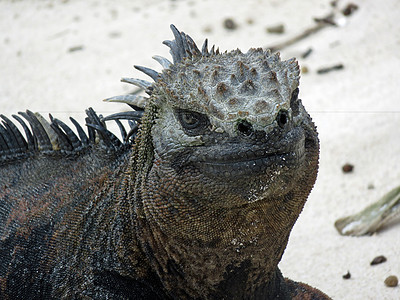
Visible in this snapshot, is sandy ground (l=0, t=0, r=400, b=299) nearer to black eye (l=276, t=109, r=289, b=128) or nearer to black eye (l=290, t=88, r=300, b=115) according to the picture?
black eye (l=290, t=88, r=300, b=115)

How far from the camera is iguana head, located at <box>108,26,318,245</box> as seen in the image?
2.41 m

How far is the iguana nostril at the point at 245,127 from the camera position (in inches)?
93.7

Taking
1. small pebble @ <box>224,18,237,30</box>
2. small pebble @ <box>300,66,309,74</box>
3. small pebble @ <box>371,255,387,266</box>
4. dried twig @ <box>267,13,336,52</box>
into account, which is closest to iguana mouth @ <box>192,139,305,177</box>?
small pebble @ <box>371,255,387,266</box>

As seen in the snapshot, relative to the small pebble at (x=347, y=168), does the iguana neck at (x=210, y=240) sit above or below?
above

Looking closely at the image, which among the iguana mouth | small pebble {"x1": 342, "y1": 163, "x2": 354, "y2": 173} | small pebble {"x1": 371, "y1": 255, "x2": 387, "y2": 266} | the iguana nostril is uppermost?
the iguana nostril

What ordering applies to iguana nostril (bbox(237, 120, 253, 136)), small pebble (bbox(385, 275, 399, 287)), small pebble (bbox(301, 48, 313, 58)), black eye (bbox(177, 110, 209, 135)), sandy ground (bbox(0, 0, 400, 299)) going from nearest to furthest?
iguana nostril (bbox(237, 120, 253, 136)) < black eye (bbox(177, 110, 209, 135)) < small pebble (bbox(385, 275, 399, 287)) < sandy ground (bbox(0, 0, 400, 299)) < small pebble (bbox(301, 48, 313, 58))

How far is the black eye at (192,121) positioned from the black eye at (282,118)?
0.29m

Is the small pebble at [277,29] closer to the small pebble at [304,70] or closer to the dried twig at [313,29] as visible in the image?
the dried twig at [313,29]

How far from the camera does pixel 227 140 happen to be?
2463mm

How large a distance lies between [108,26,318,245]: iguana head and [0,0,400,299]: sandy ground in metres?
1.99

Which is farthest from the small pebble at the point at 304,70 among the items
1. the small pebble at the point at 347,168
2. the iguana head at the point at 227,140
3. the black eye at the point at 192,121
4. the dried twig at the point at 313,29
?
the black eye at the point at 192,121

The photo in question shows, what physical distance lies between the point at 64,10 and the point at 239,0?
316 cm

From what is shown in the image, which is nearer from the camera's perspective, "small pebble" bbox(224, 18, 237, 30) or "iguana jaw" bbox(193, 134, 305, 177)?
"iguana jaw" bbox(193, 134, 305, 177)

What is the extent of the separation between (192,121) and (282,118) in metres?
0.38
